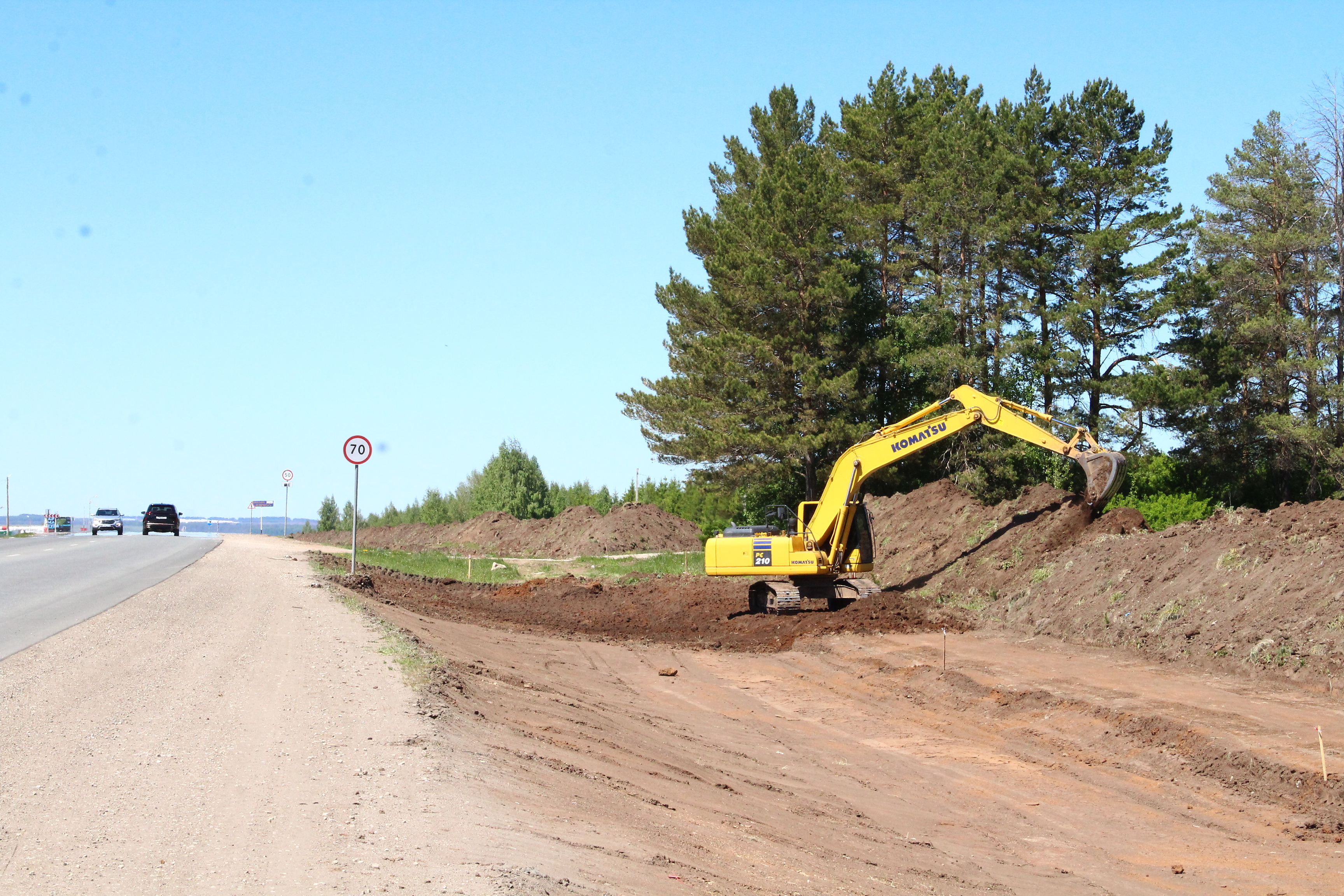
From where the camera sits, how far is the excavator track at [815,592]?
2511cm

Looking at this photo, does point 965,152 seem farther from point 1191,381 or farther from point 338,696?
point 338,696

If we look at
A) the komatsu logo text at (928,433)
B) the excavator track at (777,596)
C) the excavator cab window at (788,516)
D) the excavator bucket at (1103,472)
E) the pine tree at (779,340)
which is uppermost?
the pine tree at (779,340)

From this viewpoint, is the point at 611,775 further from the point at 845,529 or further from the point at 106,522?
the point at 106,522

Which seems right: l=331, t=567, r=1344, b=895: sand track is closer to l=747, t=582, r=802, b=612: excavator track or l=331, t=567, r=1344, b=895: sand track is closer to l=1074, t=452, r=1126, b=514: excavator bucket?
l=1074, t=452, r=1126, b=514: excavator bucket

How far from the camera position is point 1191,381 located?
109 feet

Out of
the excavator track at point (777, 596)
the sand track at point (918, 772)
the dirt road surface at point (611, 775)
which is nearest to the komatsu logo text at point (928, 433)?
the excavator track at point (777, 596)

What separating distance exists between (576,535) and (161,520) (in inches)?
852

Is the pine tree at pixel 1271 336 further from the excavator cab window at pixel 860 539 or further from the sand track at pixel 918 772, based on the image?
the sand track at pixel 918 772

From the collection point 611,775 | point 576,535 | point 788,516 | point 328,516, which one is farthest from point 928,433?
A: point 328,516

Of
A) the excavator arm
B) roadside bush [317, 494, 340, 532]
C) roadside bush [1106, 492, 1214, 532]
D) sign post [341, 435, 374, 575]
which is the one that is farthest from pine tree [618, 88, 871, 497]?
roadside bush [317, 494, 340, 532]

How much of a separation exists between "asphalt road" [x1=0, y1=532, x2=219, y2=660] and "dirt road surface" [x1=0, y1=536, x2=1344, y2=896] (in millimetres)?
789

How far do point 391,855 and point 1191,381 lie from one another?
32550 mm

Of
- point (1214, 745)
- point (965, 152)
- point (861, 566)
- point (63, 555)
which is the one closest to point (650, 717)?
point (1214, 745)

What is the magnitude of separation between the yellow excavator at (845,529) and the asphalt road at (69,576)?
12.5 m
